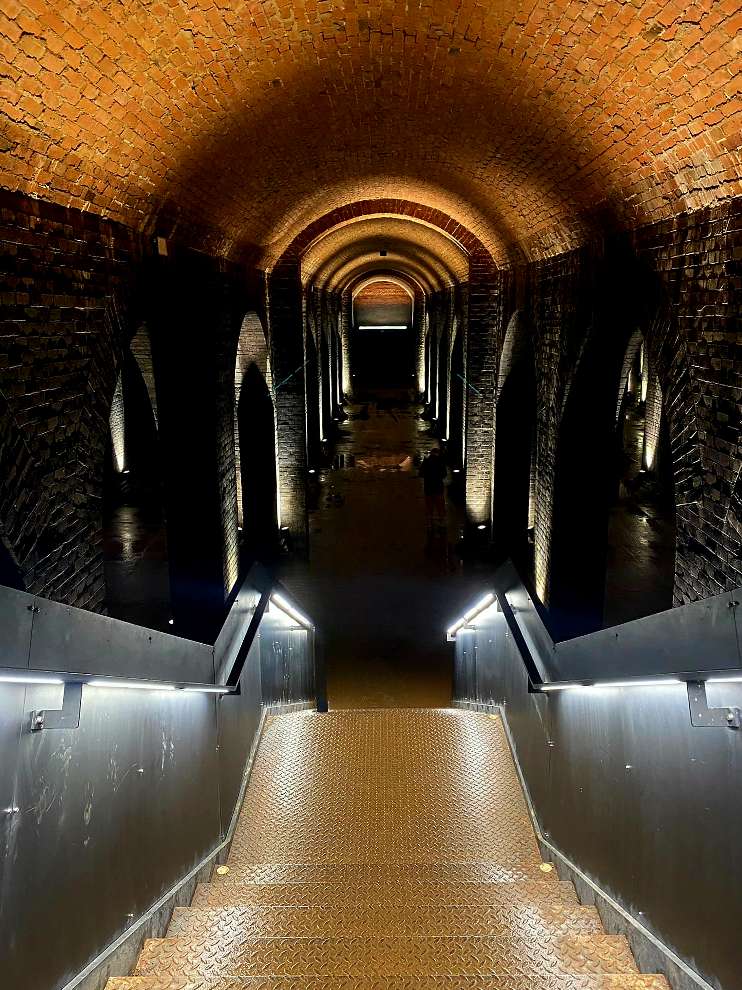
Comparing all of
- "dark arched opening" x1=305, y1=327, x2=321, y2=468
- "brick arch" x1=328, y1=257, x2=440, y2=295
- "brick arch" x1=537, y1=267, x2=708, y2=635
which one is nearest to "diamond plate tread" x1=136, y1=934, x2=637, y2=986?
"brick arch" x1=537, y1=267, x2=708, y2=635

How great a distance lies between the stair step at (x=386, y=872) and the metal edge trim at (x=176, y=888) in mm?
180

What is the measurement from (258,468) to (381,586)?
255cm

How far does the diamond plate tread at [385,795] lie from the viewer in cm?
526

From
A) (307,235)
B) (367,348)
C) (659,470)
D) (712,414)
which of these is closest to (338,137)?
(712,414)

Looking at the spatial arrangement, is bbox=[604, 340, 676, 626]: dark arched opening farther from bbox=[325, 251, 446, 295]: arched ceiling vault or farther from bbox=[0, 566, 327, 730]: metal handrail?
bbox=[325, 251, 446, 295]: arched ceiling vault

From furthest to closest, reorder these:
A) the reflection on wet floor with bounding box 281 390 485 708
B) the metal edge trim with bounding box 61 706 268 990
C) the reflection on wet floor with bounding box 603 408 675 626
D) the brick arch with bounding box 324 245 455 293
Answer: the brick arch with bounding box 324 245 455 293, the reflection on wet floor with bounding box 603 408 675 626, the reflection on wet floor with bounding box 281 390 485 708, the metal edge trim with bounding box 61 706 268 990

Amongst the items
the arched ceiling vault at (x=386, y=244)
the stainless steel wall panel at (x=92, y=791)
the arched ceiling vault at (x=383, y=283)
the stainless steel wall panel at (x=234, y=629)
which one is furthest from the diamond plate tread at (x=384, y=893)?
the arched ceiling vault at (x=383, y=283)

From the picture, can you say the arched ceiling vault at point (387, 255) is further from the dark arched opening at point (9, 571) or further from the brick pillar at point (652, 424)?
the dark arched opening at point (9, 571)

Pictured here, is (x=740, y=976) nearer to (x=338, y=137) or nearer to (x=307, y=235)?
(x=338, y=137)

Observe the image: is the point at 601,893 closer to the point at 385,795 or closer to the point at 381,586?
the point at 385,795

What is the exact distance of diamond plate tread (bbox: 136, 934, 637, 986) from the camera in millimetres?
3512

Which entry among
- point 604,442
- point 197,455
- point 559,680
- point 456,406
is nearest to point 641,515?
point 456,406

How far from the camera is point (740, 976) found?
261 cm

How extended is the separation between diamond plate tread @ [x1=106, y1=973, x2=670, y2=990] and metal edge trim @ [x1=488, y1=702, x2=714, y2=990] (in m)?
0.13
